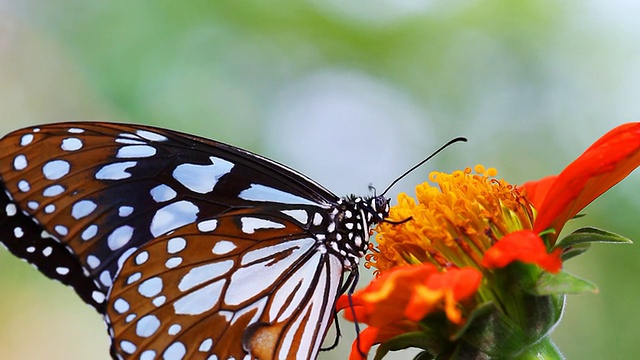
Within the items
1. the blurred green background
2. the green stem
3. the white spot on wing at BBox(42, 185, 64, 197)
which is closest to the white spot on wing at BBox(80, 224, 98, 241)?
the white spot on wing at BBox(42, 185, 64, 197)

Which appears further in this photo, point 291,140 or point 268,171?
point 291,140

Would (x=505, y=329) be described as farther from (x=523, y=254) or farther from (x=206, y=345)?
(x=206, y=345)

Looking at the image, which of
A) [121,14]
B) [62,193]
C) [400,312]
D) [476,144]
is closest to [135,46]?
[121,14]

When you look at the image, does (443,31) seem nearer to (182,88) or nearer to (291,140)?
(291,140)

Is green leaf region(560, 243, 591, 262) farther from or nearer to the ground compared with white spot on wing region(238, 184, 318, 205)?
nearer to the ground

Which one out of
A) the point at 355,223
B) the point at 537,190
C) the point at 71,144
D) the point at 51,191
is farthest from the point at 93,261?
the point at 537,190

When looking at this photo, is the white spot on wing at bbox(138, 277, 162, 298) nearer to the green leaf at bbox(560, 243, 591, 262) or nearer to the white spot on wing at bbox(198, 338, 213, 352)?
the white spot on wing at bbox(198, 338, 213, 352)
